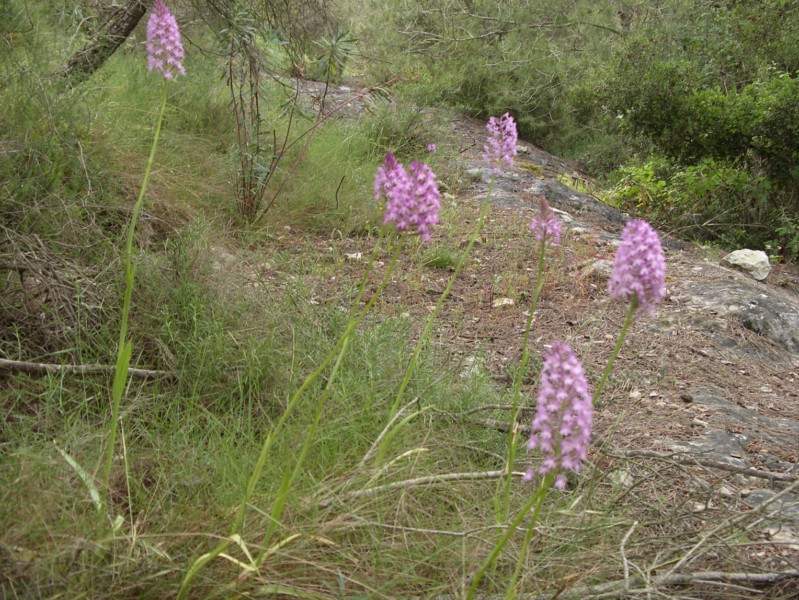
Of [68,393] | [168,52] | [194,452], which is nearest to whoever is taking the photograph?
[168,52]

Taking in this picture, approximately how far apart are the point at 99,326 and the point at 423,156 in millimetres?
4897

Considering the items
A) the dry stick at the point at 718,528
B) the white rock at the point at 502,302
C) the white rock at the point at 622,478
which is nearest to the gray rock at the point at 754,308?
the white rock at the point at 502,302

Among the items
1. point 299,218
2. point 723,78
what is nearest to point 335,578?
point 299,218

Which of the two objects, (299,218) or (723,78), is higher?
(723,78)

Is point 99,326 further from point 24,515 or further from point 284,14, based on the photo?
point 284,14

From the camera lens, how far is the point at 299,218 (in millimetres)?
5176

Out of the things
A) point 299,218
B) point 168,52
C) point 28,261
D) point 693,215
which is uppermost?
point 168,52

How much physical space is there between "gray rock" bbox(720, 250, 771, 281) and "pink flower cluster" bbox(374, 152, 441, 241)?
4.65 m

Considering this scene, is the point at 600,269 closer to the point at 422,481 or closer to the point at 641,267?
the point at 422,481

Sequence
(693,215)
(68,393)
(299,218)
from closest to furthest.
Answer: (68,393), (299,218), (693,215)

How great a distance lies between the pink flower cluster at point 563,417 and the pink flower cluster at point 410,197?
50 centimetres

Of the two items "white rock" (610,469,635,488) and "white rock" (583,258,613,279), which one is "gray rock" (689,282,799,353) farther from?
"white rock" (610,469,635,488)

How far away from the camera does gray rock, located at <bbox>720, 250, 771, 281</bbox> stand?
5.52 m

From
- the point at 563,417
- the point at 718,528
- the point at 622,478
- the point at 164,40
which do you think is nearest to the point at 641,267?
the point at 563,417
